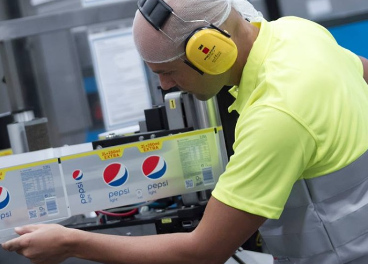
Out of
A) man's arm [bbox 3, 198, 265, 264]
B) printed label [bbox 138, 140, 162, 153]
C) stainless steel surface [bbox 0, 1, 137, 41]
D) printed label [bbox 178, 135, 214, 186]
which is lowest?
man's arm [bbox 3, 198, 265, 264]

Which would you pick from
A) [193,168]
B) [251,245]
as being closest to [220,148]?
[193,168]

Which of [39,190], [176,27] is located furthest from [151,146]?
[176,27]

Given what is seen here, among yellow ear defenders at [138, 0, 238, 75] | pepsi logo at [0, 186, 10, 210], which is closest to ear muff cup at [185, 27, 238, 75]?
yellow ear defenders at [138, 0, 238, 75]

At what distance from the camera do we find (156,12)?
4.30 ft

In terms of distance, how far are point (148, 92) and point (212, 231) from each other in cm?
269

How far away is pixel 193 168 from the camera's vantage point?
1718 mm

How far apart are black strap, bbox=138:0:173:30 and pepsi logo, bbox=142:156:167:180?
475mm

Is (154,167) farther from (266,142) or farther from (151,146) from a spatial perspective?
(266,142)

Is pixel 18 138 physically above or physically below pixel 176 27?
below

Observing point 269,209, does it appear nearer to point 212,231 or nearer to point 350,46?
point 212,231

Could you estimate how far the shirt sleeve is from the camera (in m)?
1.20

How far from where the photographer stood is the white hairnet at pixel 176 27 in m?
1.32

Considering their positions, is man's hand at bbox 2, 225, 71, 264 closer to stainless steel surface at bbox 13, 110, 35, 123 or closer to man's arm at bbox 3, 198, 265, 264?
man's arm at bbox 3, 198, 265, 264

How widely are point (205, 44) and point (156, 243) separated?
448 millimetres
